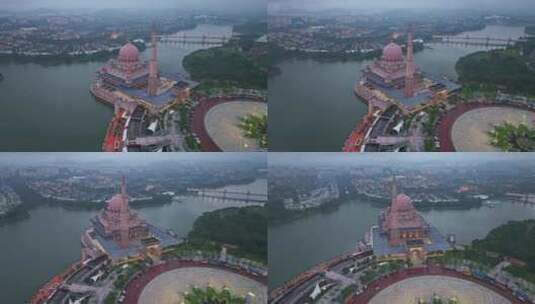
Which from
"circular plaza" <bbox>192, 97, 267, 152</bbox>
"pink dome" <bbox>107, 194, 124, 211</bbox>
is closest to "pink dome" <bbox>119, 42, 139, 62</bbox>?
"circular plaza" <bbox>192, 97, 267, 152</bbox>

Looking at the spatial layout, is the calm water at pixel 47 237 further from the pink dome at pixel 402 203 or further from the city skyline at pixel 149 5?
the city skyline at pixel 149 5

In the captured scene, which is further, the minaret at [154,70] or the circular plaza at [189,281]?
the minaret at [154,70]

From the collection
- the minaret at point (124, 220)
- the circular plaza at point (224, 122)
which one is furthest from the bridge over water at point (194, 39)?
the minaret at point (124, 220)

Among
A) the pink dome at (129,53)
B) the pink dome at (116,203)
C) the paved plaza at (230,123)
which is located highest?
the pink dome at (129,53)

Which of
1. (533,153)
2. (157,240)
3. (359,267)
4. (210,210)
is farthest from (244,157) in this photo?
(533,153)

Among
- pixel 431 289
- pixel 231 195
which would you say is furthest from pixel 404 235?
pixel 231 195

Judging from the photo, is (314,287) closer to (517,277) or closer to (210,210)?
(210,210)
